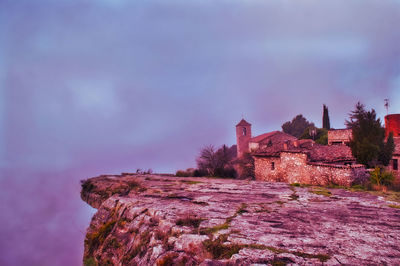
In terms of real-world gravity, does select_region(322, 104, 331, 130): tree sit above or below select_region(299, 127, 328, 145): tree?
above

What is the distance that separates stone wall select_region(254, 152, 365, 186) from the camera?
10892 millimetres

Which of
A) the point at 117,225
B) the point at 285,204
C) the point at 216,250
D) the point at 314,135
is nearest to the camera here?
the point at 216,250

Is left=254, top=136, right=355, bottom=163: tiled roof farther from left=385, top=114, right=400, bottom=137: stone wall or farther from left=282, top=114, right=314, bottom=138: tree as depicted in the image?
left=282, top=114, right=314, bottom=138: tree

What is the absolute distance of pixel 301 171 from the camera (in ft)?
48.5

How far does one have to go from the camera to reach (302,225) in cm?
301

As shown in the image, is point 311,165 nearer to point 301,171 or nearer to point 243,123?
point 301,171

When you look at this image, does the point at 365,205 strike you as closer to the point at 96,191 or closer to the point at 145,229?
the point at 145,229

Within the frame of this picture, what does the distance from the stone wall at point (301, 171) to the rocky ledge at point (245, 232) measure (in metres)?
7.15

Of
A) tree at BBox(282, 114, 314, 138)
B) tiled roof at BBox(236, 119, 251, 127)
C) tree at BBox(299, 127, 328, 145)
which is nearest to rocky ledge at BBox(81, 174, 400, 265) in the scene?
tree at BBox(299, 127, 328, 145)

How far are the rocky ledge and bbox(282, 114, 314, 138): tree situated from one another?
48.2 meters

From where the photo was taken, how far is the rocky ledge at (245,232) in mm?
2166

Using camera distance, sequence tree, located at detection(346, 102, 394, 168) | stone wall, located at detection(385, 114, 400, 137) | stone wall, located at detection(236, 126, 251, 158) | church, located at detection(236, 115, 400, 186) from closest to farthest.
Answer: church, located at detection(236, 115, 400, 186), tree, located at detection(346, 102, 394, 168), stone wall, located at detection(385, 114, 400, 137), stone wall, located at detection(236, 126, 251, 158)

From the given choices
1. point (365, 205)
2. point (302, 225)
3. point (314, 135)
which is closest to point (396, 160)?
point (314, 135)

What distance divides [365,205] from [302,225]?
227 centimetres
